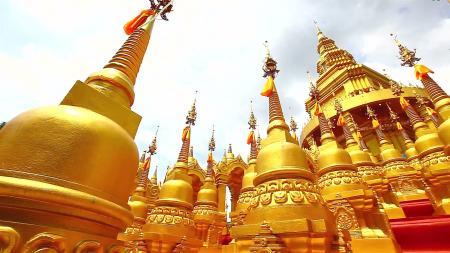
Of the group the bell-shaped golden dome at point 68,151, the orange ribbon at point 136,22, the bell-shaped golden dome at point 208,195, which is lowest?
the bell-shaped golden dome at point 68,151

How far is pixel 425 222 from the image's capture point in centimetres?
540

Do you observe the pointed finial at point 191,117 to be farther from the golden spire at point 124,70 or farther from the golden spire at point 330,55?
the golden spire at point 330,55

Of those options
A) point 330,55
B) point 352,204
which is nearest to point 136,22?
point 352,204

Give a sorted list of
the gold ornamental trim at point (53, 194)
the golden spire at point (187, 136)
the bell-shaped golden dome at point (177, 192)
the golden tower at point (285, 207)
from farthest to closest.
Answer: the golden spire at point (187, 136), the bell-shaped golden dome at point (177, 192), the golden tower at point (285, 207), the gold ornamental trim at point (53, 194)

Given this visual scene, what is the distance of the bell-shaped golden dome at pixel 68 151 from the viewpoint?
1726 mm

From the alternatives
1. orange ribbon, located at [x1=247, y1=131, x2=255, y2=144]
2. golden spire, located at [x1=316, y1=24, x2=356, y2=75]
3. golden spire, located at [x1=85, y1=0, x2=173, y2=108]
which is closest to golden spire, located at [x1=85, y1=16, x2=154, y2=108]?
golden spire, located at [x1=85, y1=0, x2=173, y2=108]

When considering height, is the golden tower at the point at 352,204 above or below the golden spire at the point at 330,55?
below

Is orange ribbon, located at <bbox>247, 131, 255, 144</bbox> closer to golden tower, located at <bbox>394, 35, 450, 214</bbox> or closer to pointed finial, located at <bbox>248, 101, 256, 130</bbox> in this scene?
pointed finial, located at <bbox>248, 101, 256, 130</bbox>

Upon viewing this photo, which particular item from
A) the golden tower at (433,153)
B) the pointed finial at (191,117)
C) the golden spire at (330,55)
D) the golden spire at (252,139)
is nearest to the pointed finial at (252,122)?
the golden spire at (252,139)

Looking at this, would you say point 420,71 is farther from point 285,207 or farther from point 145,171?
point 145,171

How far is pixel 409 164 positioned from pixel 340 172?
7141 mm

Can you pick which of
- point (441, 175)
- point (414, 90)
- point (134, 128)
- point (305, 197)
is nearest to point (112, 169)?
point (134, 128)

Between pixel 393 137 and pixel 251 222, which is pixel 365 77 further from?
pixel 251 222

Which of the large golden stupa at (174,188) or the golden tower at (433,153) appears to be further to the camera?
the golden tower at (433,153)
